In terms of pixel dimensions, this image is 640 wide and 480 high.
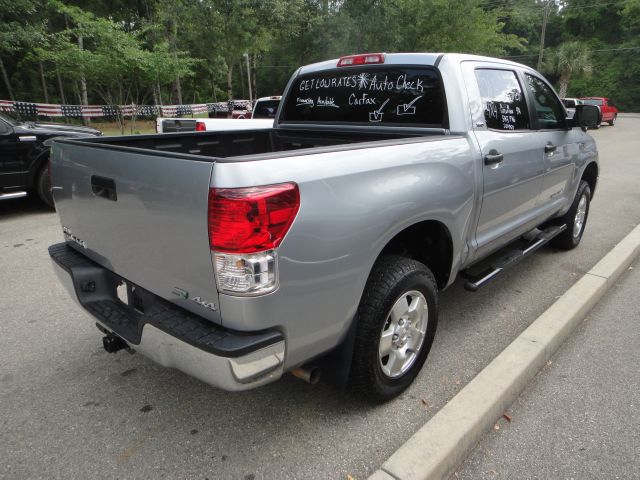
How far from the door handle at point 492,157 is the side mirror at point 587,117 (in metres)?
1.77

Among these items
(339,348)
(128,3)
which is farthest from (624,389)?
(128,3)

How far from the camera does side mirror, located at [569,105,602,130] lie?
4.21m

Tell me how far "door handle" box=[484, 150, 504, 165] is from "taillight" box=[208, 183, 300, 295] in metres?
1.65

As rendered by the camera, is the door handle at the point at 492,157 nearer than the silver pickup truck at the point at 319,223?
No

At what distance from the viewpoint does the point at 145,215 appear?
6.47 ft

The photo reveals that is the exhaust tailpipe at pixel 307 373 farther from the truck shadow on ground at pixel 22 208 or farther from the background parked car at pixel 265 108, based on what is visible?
the background parked car at pixel 265 108

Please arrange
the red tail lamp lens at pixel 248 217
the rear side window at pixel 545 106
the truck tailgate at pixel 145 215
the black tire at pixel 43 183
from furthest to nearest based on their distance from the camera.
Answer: the black tire at pixel 43 183
the rear side window at pixel 545 106
the truck tailgate at pixel 145 215
the red tail lamp lens at pixel 248 217

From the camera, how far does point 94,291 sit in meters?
2.45

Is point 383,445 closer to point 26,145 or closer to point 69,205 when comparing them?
point 69,205

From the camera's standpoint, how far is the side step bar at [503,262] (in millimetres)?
3130

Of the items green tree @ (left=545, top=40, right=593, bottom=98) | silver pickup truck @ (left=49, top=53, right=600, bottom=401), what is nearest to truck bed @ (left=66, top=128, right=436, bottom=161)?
silver pickup truck @ (left=49, top=53, right=600, bottom=401)

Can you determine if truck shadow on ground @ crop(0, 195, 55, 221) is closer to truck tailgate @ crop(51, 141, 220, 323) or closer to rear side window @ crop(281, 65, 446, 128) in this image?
rear side window @ crop(281, 65, 446, 128)

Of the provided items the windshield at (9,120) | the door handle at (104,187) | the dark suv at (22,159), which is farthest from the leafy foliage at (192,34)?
the door handle at (104,187)

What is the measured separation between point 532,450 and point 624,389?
907 mm
